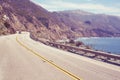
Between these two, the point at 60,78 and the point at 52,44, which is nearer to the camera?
the point at 60,78

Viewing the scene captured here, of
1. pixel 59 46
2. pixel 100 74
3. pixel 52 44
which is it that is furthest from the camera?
pixel 52 44

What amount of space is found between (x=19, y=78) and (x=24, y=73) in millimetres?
1602

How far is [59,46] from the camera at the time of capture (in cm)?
3491

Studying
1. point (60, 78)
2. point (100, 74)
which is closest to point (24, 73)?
point (60, 78)

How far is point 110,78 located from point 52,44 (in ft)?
85.9

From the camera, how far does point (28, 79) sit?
12930mm

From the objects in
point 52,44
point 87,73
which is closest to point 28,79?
point 87,73

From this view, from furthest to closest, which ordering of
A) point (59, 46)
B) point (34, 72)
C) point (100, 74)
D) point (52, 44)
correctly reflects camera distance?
point (52, 44) < point (59, 46) < point (34, 72) < point (100, 74)

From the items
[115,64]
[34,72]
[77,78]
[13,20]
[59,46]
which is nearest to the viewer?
[77,78]

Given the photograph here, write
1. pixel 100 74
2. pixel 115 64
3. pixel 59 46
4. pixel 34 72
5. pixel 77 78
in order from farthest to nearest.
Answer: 1. pixel 59 46
2. pixel 115 64
3. pixel 34 72
4. pixel 100 74
5. pixel 77 78

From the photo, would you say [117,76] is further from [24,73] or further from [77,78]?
[24,73]

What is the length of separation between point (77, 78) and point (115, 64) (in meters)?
5.98

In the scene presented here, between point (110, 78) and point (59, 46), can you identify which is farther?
point (59, 46)

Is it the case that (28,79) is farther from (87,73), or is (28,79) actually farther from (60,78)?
(87,73)
